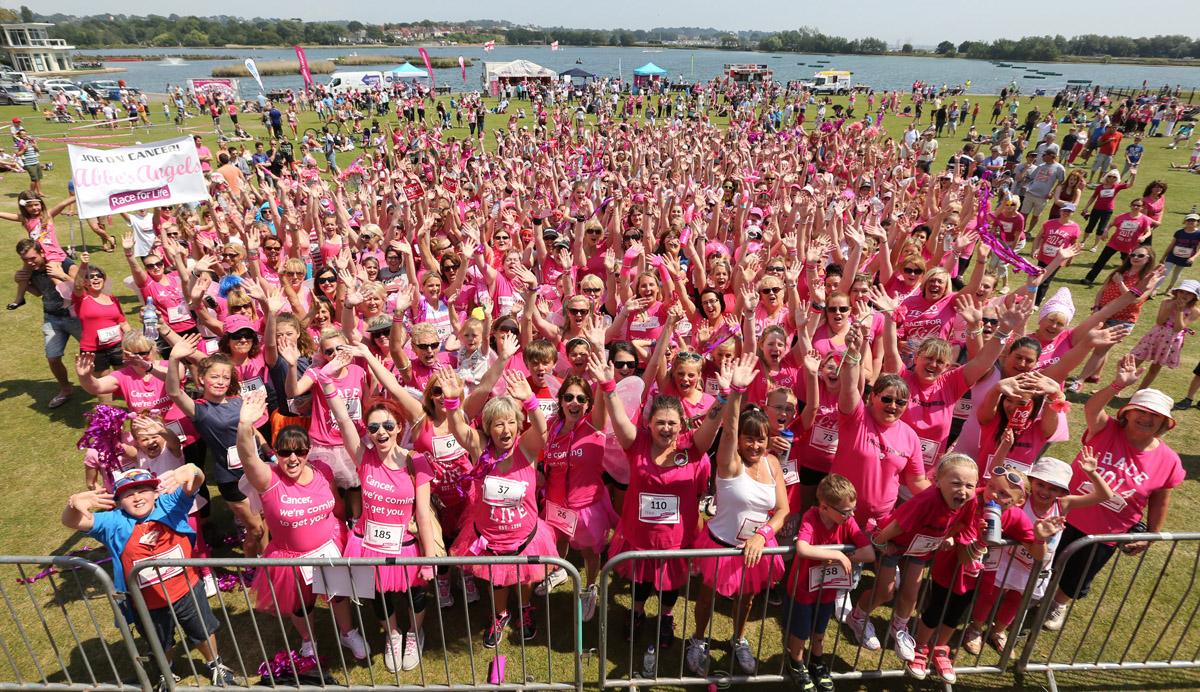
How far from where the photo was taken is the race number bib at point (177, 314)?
285 inches

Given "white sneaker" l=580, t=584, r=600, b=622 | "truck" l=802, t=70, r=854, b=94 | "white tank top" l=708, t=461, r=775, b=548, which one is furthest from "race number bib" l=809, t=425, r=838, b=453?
"truck" l=802, t=70, r=854, b=94

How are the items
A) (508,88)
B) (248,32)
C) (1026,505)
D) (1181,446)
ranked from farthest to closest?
(248,32) < (508,88) < (1181,446) < (1026,505)

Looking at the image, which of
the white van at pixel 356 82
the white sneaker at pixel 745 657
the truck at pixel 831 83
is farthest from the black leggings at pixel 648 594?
the truck at pixel 831 83

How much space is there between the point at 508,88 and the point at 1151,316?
50.0 m

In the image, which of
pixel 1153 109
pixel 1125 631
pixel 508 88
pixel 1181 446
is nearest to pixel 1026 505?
pixel 1125 631

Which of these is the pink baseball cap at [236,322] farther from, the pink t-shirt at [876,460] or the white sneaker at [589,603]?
the pink t-shirt at [876,460]

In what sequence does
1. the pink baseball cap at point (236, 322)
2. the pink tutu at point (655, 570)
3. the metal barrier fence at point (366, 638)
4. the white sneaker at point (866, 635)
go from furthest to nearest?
1. the pink baseball cap at point (236, 322)
2. the white sneaker at point (866, 635)
3. the pink tutu at point (655, 570)
4. the metal barrier fence at point (366, 638)

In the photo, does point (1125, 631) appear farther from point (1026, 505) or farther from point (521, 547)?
point (521, 547)

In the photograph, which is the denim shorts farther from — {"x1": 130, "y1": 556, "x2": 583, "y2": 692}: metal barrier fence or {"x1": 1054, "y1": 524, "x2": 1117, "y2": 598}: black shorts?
{"x1": 1054, "y1": 524, "x2": 1117, "y2": 598}: black shorts

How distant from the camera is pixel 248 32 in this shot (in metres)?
169

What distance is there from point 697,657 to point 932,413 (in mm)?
2529

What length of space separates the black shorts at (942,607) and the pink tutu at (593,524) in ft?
7.06

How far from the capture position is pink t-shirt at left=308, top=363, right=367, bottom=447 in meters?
4.68

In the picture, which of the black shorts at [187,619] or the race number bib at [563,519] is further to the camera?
the race number bib at [563,519]
